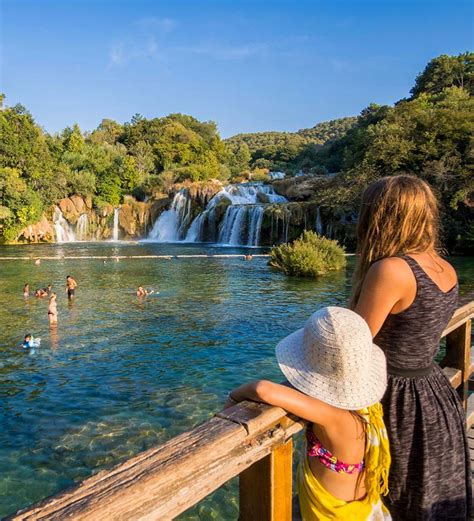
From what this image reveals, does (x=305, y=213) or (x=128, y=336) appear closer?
(x=128, y=336)

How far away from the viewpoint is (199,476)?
1.36m

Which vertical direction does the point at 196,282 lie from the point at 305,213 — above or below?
below

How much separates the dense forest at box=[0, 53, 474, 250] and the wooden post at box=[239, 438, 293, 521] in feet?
80.7

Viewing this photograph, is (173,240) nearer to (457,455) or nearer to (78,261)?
(78,261)

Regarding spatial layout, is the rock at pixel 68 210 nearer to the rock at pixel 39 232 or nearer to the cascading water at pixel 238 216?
the rock at pixel 39 232

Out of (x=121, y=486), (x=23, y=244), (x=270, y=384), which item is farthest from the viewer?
(x=23, y=244)

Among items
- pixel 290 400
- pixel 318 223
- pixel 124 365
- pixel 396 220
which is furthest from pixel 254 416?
pixel 318 223

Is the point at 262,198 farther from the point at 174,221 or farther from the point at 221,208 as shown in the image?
the point at 174,221

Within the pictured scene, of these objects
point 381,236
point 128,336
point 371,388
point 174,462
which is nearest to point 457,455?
point 371,388

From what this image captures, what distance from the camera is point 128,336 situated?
10.2 m

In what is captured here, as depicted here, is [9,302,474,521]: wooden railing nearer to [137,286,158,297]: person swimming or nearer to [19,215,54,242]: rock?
[137,286,158,297]: person swimming

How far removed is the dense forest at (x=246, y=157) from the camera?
27.3m

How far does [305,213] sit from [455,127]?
33.7ft

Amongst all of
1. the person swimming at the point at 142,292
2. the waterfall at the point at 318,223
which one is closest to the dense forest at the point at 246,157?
the waterfall at the point at 318,223
